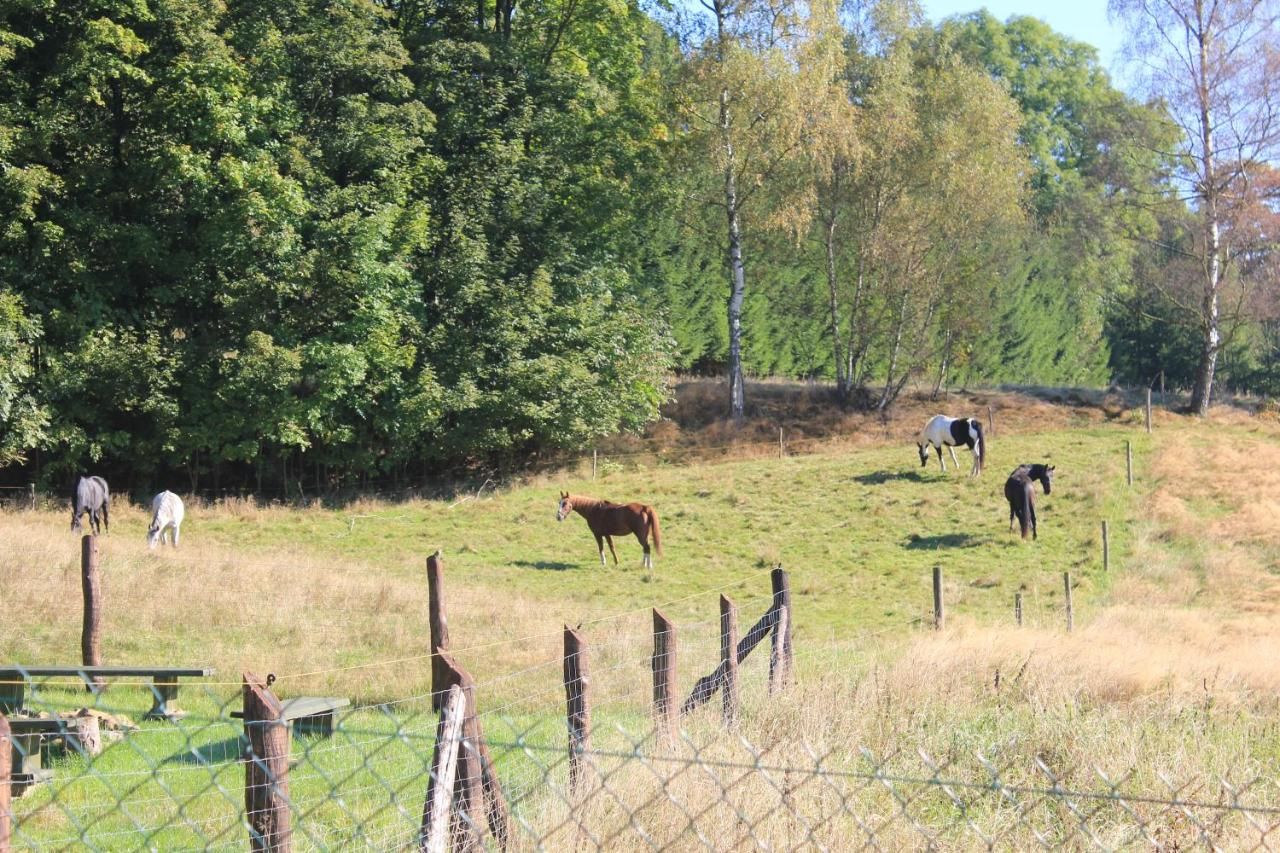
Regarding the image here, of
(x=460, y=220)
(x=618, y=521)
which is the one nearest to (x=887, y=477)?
(x=618, y=521)

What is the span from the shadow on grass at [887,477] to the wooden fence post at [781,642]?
69.5ft

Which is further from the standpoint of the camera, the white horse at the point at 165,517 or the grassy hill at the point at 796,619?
the white horse at the point at 165,517

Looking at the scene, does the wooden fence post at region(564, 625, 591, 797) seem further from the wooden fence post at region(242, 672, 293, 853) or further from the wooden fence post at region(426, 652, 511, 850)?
the wooden fence post at region(242, 672, 293, 853)

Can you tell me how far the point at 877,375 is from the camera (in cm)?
4809

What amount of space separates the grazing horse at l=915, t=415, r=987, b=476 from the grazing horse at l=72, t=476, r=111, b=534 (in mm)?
18334

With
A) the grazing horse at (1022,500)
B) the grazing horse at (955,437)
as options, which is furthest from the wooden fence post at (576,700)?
the grazing horse at (955,437)

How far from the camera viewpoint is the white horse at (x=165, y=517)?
24.7m

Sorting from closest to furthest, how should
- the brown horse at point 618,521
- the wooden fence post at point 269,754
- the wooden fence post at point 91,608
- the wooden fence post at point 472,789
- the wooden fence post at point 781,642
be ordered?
1. the wooden fence post at point 269,754
2. the wooden fence post at point 472,789
3. the wooden fence post at point 781,642
4. the wooden fence post at point 91,608
5. the brown horse at point 618,521

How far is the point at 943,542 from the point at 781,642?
53.5 ft

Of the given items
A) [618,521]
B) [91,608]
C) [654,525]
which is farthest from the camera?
[618,521]

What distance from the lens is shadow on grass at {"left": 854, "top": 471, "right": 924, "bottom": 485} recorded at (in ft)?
101

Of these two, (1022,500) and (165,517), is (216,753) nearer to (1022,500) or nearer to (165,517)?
(165,517)

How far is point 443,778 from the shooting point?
5.15 metres

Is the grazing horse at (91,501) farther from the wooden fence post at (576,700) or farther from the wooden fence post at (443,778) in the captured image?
the wooden fence post at (443,778)
